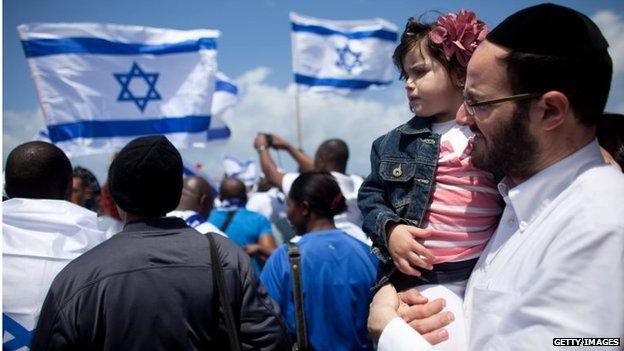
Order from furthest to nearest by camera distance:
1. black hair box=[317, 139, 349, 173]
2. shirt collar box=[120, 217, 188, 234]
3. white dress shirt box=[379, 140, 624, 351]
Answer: black hair box=[317, 139, 349, 173] < shirt collar box=[120, 217, 188, 234] < white dress shirt box=[379, 140, 624, 351]

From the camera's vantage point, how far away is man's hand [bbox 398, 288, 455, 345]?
1732mm

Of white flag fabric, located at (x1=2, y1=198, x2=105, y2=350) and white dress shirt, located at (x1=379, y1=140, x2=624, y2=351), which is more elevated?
white dress shirt, located at (x1=379, y1=140, x2=624, y2=351)

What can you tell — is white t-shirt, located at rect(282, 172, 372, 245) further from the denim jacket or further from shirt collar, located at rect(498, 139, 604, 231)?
shirt collar, located at rect(498, 139, 604, 231)

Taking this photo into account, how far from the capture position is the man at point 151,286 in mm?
2055

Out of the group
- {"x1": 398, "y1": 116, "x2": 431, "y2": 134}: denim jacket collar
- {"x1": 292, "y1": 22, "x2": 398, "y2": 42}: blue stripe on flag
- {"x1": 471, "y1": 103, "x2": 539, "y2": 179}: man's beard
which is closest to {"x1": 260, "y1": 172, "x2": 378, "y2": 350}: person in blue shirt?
{"x1": 398, "y1": 116, "x2": 431, "y2": 134}: denim jacket collar

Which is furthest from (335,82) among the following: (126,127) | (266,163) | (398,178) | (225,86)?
(398,178)

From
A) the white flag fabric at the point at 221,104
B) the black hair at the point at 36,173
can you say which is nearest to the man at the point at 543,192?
the black hair at the point at 36,173

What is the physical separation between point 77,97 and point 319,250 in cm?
387

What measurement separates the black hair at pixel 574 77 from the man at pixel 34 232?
7.50ft

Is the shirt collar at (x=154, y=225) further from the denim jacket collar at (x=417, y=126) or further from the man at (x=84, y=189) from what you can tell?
the man at (x=84, y=189)

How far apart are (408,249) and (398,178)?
0.32m

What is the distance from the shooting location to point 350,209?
5.06m

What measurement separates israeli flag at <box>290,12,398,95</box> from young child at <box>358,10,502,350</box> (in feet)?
21.4

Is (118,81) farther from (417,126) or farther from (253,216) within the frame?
(417,126)
